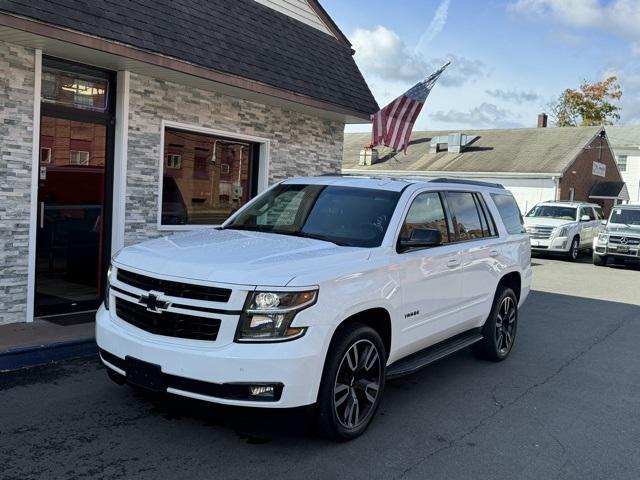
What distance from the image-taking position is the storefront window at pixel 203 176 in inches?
345

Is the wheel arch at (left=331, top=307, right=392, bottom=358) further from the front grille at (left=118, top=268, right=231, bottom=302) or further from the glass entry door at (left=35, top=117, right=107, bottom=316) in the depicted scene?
the glass entry door at (left=35, top=117, right=107, bottom=316)

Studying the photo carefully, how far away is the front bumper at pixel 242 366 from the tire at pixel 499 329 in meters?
3.09

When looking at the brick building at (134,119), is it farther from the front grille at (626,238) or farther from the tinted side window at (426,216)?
the front grille at (626,238)

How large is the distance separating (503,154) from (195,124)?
26.8 metres

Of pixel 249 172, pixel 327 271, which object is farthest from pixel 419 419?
pixel 249 172

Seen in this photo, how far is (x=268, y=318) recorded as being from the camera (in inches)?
150

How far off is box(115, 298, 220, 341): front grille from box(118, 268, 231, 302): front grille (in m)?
0.13

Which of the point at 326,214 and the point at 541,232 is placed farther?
the point at 541,232

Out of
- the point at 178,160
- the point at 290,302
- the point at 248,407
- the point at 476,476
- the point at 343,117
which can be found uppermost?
the point at 343,117

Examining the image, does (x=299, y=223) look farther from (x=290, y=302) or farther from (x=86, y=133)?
(x=86, y=133)

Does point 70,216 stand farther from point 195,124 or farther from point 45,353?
point 45,353

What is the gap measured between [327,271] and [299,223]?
1223 millimetres

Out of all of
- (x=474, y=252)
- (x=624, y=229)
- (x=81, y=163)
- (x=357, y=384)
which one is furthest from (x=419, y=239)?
(x=624, y=229)

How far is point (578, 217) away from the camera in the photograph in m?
20.3
